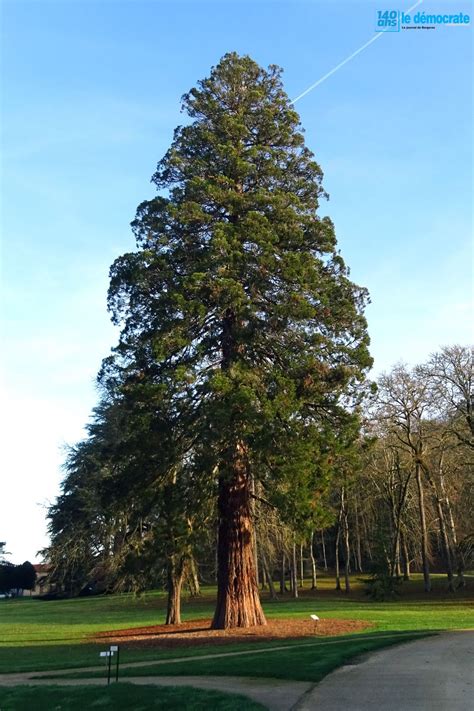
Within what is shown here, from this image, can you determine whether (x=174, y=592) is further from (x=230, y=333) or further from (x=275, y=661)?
→ (x=275, y=661)

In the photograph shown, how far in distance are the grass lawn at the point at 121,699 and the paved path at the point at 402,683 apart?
1.14 meters

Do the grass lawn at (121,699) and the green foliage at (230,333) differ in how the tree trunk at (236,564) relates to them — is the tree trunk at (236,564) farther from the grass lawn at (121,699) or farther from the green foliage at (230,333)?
the grass lawn at (121,699)

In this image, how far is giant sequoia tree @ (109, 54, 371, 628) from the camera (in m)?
19.1

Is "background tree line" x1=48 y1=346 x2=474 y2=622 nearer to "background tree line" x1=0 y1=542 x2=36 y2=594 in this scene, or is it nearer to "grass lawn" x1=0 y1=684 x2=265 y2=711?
"grass lawn" x1=0 y1=684 x2=265 y2=711

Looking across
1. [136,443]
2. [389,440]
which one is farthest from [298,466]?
[389,440]

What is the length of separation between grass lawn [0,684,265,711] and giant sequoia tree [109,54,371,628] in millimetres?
8245

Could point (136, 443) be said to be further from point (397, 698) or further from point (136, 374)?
point (397, 698)

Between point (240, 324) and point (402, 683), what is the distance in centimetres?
1249

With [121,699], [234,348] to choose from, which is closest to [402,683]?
[121,699]

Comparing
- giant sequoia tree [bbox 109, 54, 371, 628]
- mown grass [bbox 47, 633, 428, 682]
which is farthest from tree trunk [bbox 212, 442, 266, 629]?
mown grass [bbox 47, 633, 428, 682]

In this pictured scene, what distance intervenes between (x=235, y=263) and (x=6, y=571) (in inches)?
3430

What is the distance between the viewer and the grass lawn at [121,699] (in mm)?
9234

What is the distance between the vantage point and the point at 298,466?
1848 centimetres

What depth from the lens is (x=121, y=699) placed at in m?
10.1
